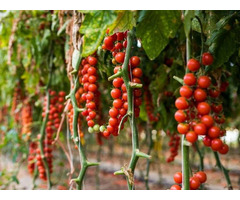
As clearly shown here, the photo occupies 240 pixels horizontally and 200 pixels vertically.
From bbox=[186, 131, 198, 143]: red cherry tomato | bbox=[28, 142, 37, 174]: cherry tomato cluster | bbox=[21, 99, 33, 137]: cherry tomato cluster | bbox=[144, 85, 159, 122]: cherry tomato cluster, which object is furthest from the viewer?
bbox=[21, 99, 33, 137]: cherry tomato cluster

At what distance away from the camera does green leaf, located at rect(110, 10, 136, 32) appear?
0.62 meters

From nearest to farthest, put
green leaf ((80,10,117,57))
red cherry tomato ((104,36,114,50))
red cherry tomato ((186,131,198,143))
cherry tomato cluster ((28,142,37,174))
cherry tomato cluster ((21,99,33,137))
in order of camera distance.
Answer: red cherry tomato ((186,131,198,143)) < green leaf ((80,10,117,57)) < red cherry tomato ((104,36,114,50)) < cherry tomato cluster ((28,142,37,174)) < cherry tomato cluster ((21,99,33,137))

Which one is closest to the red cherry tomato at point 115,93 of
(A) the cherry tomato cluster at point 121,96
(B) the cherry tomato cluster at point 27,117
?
(A) the cherry tomato cluster at point 121,96

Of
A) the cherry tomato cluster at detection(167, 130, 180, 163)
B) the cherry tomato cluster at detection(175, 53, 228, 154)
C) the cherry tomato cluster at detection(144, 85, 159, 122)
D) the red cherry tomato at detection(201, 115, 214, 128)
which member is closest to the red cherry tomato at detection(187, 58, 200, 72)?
the cherry tomato cluster at detection(175, 53, 228, 154)

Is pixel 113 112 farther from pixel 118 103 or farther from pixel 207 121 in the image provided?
pixel 207 121

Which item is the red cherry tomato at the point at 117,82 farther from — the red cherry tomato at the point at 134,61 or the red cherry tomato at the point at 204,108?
the red cherry tomato at the point at 204,108

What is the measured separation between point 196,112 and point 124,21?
11.2 inches

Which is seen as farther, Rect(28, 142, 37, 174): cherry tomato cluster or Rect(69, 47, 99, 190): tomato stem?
Rect(28, 142, 37, 174): cherry tomato cluster

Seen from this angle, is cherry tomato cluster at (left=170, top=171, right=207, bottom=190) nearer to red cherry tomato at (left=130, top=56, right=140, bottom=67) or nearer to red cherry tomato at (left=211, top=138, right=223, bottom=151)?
red cherry tomato at (left=211, top=138, right=223, bottom=151)

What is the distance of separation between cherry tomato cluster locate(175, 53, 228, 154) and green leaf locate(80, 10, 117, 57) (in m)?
0.21

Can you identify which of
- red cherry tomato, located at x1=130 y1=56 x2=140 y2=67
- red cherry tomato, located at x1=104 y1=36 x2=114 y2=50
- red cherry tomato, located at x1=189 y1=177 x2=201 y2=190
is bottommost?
red cherry tomato, located at x1=189 y1=177 x2=201 y2=190

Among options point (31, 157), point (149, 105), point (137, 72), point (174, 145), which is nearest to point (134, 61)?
point (137, 72)
